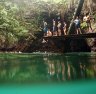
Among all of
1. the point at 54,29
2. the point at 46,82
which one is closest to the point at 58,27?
the point at 54,29

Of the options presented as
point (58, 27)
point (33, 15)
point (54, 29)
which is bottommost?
point (54, 29)

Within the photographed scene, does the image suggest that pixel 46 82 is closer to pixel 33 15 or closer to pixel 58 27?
pixel 58 27

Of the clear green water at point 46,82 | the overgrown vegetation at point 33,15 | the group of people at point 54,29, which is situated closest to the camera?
the clear green water at point 46,82

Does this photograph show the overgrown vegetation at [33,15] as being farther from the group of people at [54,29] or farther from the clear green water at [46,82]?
the clear green water at [46,82]

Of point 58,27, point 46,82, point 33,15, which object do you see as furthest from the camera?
point 33,15

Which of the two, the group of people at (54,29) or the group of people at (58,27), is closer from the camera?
the group of people at (58,27)

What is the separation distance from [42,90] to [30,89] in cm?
43

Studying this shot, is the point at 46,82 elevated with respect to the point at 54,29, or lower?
lower

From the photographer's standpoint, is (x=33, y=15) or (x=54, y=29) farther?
(x=33, y=15)

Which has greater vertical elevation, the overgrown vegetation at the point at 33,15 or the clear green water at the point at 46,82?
the overgrown vegetation at the point at 33,15

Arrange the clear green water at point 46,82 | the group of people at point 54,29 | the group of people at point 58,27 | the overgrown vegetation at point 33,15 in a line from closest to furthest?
the clear green water at point 46,82 → the group of people at point 58,27 → the group of people at point 54,29 → the overgrown vegetation at point 33,15

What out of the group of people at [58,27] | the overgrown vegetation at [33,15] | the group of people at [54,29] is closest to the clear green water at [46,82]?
the group of people at [58,27]

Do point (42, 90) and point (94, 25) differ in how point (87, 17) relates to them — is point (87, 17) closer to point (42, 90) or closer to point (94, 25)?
point (94, 25)

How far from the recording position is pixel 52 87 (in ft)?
31.7
